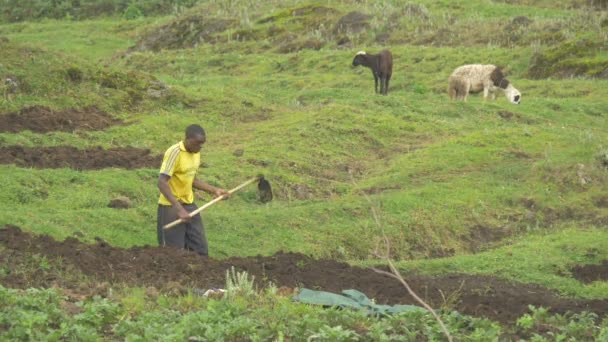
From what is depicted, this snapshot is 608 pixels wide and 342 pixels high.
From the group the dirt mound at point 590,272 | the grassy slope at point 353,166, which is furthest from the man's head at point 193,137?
the dirt mound at point 590,272

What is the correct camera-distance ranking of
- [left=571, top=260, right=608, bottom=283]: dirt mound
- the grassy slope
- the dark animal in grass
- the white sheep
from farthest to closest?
the dark animal in grass → the white sheep → the grassy slope → [left=571, top=260, right=608, bottom=283]: dirt mound

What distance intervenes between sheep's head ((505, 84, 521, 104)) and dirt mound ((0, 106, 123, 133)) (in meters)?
8.98

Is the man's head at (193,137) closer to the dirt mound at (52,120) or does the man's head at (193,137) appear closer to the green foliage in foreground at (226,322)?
the green foliage in foreground at (226,322)

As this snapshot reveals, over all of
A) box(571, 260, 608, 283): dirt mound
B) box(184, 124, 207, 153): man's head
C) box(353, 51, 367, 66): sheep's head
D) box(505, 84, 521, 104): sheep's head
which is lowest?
box(505, 84, 521, 104): sheep's head

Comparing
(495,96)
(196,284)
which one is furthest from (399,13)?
(196,284)

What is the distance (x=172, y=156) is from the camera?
13.5 meters

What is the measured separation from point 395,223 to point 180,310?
7.33 m

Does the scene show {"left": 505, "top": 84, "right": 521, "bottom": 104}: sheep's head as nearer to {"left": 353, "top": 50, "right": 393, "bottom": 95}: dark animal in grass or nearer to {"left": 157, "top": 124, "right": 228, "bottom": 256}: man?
{"left": 353, "top": 50, "right": 393, "bottom": 95}: dark animal in grass

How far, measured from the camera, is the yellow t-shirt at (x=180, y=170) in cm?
1343

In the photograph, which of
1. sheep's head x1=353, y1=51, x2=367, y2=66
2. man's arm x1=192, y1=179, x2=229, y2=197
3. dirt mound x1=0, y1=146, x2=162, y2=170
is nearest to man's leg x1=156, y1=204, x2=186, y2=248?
man's arm x1=192, y1=179, x2=229, y2=197

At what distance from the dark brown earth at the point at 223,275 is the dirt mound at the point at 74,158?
13.6 ft

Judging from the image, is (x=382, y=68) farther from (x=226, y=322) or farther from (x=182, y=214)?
(x=226, y=322)

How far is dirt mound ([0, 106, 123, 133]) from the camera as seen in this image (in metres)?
19.6

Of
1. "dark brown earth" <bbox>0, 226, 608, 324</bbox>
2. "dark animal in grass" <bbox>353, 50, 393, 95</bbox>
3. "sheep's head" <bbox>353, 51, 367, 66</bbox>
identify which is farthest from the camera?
"sheep's head" <bbox>353, 51, 367, 66</bbox>
